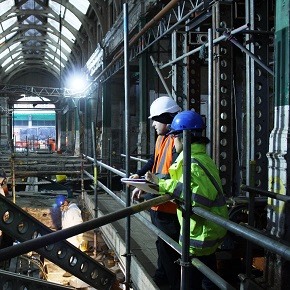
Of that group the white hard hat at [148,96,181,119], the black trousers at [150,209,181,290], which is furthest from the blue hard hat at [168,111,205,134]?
the black trousers at [150,209,181,290]

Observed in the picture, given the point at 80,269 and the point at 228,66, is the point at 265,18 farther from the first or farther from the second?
the point at 80,269

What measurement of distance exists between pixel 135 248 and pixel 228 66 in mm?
3448

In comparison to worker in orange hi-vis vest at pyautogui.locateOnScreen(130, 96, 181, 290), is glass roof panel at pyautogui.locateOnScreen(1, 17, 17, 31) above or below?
above

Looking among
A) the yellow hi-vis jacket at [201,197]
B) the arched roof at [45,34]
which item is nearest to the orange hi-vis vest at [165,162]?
the yellow hi-vis jacket at [201,197]

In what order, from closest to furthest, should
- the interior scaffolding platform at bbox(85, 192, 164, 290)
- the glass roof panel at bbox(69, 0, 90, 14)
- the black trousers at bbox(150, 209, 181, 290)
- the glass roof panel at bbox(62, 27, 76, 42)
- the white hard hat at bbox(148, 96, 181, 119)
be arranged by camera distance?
1. the black trousers at bbox(150, 209, 181, 290)
2. the white hard hat at bbox(148, 96, 181, 119)
3. the interior scaffolding platform at bbox(85, 192, 164, 290)
4. the glass roof panel at bbox(69, 0, 90, 14)
5. the glass roof panel at bbox(62, 27, 76, 42)

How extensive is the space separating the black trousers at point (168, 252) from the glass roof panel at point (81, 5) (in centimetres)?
2134

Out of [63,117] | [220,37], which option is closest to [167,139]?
[220,37]

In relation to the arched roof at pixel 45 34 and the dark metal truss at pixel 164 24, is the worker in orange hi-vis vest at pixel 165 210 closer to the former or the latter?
the dark metal truss at pixel 164 24

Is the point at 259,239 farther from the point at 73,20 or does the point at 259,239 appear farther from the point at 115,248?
the point at 73,20

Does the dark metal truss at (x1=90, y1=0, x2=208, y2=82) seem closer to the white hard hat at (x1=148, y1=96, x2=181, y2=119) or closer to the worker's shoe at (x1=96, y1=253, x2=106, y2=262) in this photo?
the white hard hat at (x1=148, y1=96, x2=181, y2=119)

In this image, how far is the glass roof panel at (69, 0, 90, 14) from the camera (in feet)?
75.4

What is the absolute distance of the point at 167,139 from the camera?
397 centimetres

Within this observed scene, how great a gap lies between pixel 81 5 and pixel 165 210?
22.5 meters

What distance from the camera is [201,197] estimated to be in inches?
107
